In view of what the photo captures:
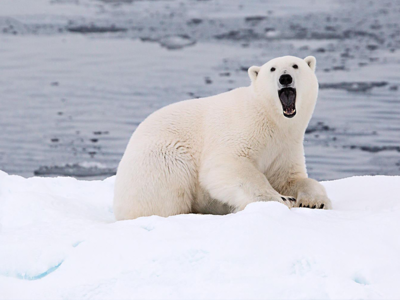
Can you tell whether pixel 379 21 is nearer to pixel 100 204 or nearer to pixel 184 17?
pixel 184 17

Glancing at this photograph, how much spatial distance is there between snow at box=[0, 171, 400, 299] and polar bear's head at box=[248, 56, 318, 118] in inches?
39.6

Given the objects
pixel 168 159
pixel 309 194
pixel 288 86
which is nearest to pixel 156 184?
pixel 168 159

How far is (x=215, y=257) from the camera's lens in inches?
118

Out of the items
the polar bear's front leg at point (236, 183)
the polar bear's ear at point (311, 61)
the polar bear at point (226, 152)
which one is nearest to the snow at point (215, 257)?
the polar bear's front leg at point (236, 183)

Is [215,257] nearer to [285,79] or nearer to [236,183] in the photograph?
[236,183]

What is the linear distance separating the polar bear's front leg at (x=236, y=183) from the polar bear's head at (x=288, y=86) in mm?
540

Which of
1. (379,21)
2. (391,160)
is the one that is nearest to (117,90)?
(391,160)

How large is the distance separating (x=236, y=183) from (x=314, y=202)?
61 cm

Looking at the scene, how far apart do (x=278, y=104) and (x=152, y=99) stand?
526 inches

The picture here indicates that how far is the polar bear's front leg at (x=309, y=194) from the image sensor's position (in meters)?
4.10

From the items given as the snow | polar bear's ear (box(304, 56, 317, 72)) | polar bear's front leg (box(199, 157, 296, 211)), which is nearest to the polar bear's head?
polar bear's ear (box(304, 56, 317, 72))

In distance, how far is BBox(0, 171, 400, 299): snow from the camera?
2809 mm

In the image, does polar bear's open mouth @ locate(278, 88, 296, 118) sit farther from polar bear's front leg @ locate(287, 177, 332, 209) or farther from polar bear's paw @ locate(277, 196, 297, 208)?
polar bear's paw @ locate(277, 196, 297, 208)

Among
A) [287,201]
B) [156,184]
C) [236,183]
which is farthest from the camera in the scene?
[156,184]
